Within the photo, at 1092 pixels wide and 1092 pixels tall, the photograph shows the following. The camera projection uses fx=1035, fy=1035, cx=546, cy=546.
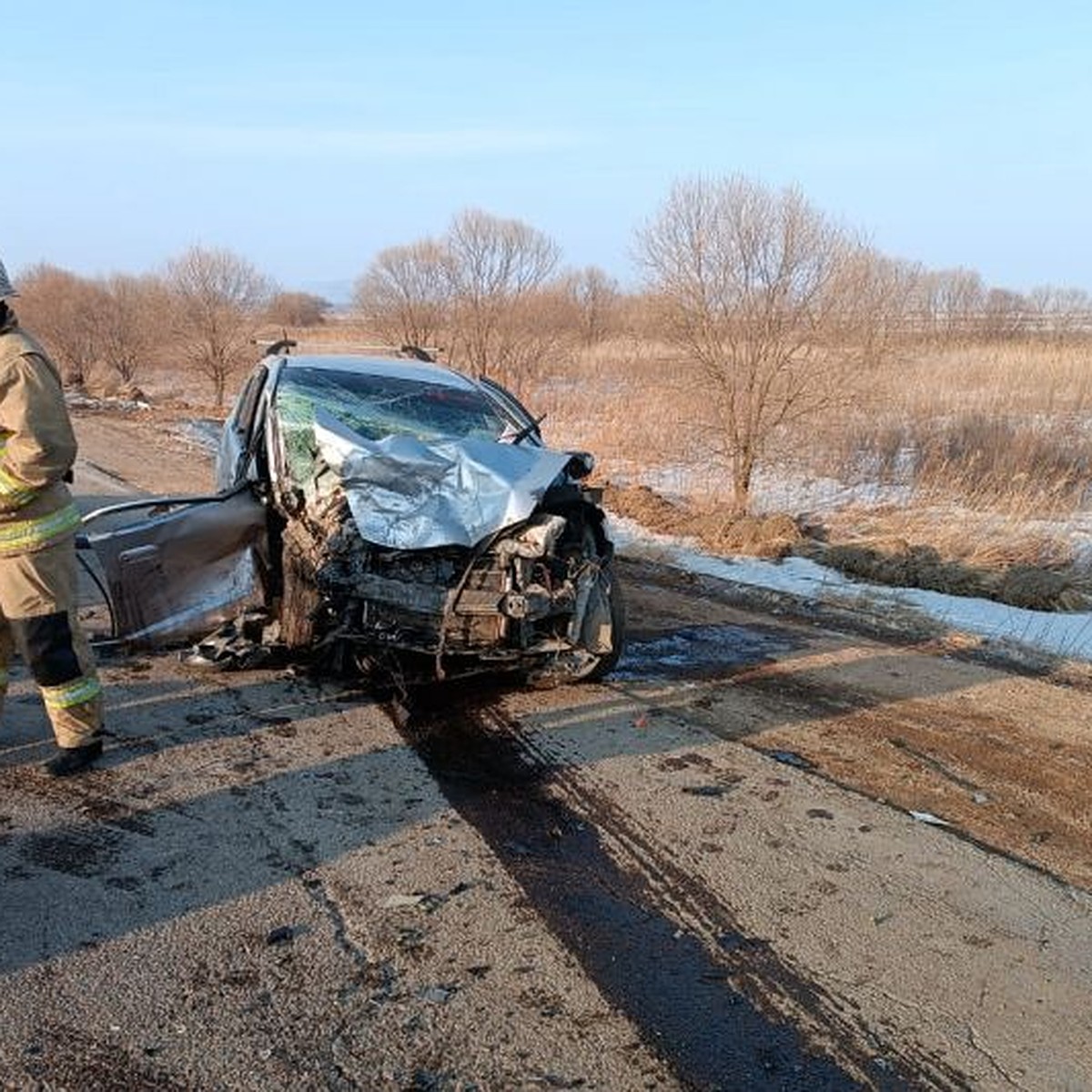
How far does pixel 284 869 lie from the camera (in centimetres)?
354

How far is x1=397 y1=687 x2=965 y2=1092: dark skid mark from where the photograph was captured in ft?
8.71

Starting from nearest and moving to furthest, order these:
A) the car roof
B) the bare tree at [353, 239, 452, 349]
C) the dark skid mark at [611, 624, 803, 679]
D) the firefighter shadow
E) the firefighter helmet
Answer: the firefighter shadow
the firefighter helmet
the dark skid mark at [611, 624, 803, 679]
the car roof
the bare tree at [353, 239, 452, 349]

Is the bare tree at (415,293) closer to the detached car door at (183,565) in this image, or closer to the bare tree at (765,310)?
the bare tree at (765,310)

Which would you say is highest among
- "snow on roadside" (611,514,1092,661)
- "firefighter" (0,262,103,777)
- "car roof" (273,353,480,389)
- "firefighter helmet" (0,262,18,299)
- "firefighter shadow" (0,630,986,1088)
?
"firefighter helmet" (0,262,18,299)

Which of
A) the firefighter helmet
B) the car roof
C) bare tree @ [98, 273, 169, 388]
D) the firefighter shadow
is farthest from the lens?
bare tree @ [98, 273, 169, 388]

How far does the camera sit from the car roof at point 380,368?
22.2 feet

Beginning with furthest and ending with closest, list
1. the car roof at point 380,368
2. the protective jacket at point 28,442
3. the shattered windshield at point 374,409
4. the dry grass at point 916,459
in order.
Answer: the dry grass at point 916,459 < the car roof at point 380,368 < the shattered windshield at point 374,409 < the protective jacket at point 28,442

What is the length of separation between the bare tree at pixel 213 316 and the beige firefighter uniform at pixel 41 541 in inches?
1012

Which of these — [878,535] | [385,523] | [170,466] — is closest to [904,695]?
[385,523]

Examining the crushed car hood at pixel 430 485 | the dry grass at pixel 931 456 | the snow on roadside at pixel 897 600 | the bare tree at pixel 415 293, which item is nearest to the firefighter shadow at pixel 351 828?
the crushed car hood at pixel 430 485

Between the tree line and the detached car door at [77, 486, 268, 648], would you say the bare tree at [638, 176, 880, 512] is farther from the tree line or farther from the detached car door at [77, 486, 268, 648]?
the detached car door at [77, 486, 268, 648]

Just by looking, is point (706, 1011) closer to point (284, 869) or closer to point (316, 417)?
point (284, 869)

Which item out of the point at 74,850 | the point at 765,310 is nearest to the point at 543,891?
the point at 74,850

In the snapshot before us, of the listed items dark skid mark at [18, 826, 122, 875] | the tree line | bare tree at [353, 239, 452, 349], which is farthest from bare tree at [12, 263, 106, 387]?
dark skid mark at [18, 826, 122, 875]
